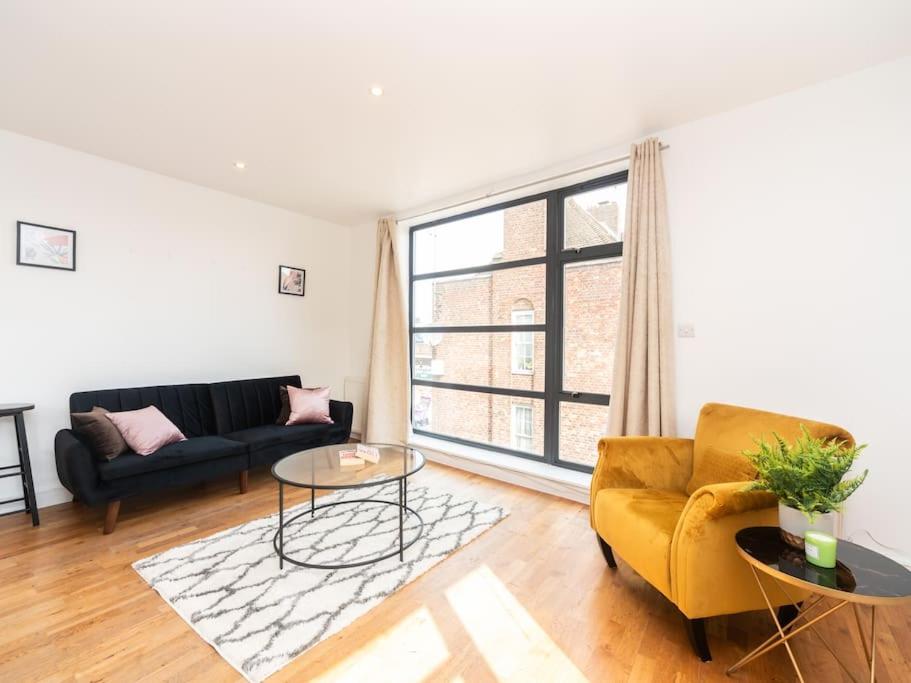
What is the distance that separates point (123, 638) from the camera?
1.70 metres

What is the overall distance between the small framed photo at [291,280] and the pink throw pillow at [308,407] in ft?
3.87

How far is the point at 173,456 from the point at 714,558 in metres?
3.18

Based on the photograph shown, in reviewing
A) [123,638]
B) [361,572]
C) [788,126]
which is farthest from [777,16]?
[123,638]

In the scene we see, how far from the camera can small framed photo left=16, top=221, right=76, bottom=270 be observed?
2.93 meters

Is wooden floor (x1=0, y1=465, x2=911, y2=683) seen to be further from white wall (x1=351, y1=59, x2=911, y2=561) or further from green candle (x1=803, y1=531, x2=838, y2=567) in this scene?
white wall (x1=351, y1=59, x2=911, y2=561)

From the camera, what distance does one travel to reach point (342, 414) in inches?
158

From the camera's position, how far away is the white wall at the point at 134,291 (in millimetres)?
2945

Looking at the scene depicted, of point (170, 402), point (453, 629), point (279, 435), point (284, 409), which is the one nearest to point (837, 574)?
point (453, 629)

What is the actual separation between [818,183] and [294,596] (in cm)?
354

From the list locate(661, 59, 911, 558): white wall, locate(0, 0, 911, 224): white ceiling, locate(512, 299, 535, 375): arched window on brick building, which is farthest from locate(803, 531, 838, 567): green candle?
locate(512, 299, 535, 375): arched window on brick building

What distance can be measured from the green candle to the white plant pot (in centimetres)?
4

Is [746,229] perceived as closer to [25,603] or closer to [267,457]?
[267,457]

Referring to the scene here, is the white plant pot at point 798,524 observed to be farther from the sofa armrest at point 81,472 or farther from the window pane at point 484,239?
the sofa armrest at point 81,472

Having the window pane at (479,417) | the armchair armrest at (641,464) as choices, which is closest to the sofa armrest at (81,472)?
the window pane at (479,417)
